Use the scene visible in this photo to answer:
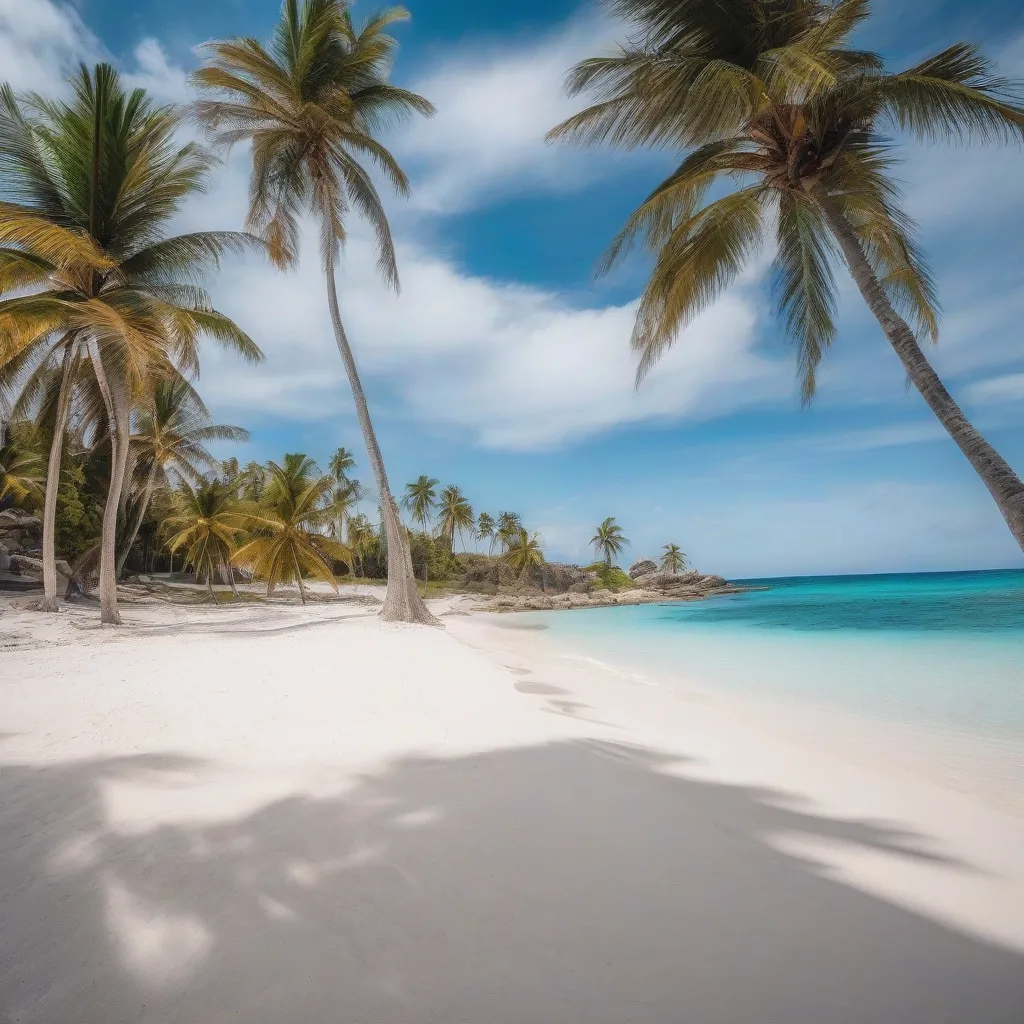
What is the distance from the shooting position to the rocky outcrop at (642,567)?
62781 millimetres

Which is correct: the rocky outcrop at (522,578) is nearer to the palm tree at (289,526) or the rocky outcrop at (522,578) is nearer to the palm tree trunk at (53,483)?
the palm tree at (289,526)

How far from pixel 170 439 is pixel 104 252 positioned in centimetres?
1030

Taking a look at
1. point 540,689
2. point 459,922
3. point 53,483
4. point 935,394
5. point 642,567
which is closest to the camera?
point 459,922

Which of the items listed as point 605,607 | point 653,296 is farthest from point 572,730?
point 605,607

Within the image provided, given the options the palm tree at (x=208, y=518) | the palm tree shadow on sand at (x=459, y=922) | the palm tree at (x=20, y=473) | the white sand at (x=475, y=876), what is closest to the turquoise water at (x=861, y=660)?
the white sand at (x=475, y=876)

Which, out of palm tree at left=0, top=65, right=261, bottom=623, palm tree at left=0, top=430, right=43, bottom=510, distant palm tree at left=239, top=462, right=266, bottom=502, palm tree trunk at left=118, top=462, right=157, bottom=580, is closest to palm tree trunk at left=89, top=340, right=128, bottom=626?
palm tree at left=0, top=65, right=261, bottom=623

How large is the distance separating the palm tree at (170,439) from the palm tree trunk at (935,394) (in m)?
20.1

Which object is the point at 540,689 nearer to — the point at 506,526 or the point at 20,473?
the point at 20,473

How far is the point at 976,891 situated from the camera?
200 centimetres

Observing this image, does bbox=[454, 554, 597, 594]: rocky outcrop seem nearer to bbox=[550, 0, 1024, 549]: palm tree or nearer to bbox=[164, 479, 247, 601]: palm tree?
bbox=[164, 479, 247, 601]: palm tree

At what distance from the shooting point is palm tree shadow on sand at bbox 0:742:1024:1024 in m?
1.31

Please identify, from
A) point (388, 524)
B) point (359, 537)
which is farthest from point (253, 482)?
point (388, 524)

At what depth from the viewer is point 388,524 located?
39.3 feet

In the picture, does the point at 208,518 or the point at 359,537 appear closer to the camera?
the point at 208,518
